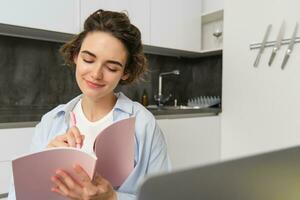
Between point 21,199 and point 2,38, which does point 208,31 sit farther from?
point 21,199

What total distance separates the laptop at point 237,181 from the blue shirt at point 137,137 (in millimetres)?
609

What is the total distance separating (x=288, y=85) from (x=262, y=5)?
560 mm

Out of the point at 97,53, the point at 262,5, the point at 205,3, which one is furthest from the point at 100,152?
the point at 205,3

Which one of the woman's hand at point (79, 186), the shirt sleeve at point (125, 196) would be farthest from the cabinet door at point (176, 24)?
the woman's hand at point (79, 186)

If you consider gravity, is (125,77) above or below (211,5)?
below

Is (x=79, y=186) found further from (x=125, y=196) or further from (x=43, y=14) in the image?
(x=43, y=14)

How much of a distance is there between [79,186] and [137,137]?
12.6 inches

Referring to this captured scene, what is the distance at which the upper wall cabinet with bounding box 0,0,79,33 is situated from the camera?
1.54 metres

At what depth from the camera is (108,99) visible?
1.01m

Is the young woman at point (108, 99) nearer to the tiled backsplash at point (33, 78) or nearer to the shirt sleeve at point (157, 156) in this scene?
the shirt sleeve at point (157, 156)

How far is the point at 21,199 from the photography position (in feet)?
2.16

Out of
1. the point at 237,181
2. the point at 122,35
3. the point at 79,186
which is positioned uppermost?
the point at 122,35

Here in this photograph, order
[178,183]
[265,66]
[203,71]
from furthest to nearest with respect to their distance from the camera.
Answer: [203,71], [265,66], [178,183]

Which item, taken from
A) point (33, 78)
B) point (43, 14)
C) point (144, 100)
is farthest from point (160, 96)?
point (43, 14)
